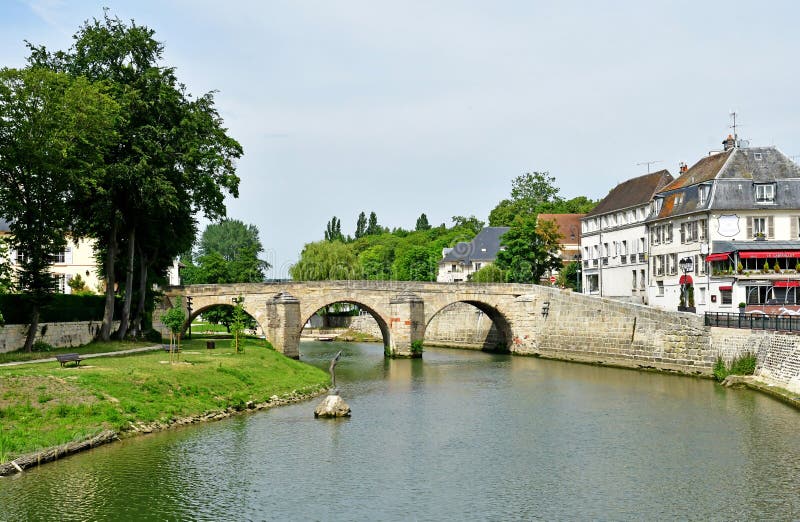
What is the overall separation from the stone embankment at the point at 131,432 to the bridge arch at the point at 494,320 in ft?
83.6

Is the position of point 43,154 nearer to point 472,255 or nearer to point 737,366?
point 737,366

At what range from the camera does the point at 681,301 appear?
60.2 metres

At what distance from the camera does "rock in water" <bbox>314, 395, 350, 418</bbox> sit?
3488cm

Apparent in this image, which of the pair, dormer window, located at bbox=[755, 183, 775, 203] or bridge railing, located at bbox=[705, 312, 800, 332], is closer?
bridge railing, located at bbox=[705, 312, 800, 332]

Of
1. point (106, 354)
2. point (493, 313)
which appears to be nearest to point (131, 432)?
point (106, 354)

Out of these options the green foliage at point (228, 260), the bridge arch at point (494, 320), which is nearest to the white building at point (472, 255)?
the green foliage at point (228, 260)

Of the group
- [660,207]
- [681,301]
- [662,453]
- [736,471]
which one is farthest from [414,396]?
[660,207]

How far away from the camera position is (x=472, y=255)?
123 m

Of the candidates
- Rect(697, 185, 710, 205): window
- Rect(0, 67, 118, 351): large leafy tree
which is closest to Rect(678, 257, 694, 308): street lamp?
Rect(697, 185, 710, 205): window

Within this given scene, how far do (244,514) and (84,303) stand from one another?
1272 inches

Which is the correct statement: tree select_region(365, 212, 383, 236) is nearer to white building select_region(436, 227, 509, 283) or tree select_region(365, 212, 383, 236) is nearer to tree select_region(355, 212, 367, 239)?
tree select_region(355, 212, 367, 239)

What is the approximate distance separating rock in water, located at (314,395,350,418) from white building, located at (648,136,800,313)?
30.0 m

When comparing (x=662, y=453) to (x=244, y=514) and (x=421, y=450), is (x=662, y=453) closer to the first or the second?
(x=421, y=450)

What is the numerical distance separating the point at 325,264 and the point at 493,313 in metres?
32.7
